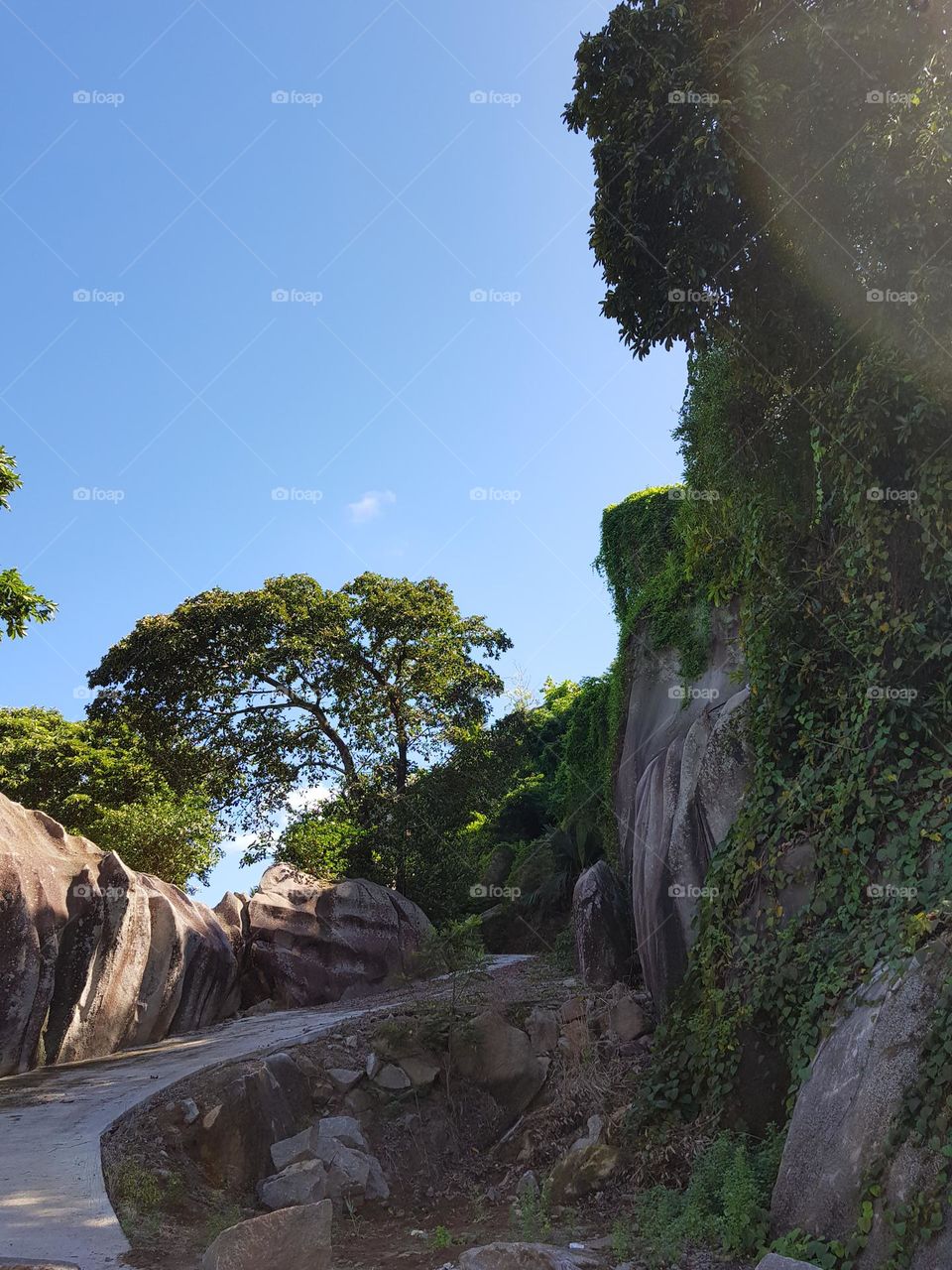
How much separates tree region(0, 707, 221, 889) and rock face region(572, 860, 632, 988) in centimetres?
957

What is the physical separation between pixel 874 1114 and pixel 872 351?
641 centimetres

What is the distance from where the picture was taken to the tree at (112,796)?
18938 millimetres

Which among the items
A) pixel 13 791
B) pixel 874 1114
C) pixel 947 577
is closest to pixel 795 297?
pixel 947 577

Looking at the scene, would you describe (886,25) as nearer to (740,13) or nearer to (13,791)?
(740,13)

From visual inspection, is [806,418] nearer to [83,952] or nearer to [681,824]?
[681,824]

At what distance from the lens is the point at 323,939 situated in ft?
58.7

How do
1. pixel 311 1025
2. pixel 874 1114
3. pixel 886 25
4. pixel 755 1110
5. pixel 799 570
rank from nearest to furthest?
pixel 874 1114
pixel 755 1110
pixel 886 25
pixel 799 570
pixel 311 1025

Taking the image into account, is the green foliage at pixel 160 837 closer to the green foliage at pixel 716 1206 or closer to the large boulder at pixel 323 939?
the large boulder at pixel 323 939

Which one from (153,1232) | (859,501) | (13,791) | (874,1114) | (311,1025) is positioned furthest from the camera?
(13,791)

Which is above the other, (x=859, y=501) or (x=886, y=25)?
(x=886, y=25)

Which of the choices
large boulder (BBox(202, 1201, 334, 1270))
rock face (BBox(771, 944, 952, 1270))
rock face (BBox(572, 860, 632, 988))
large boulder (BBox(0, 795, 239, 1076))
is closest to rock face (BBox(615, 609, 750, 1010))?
rock face (BBox(572, 860, 632, 988))

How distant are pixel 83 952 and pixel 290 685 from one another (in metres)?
10.9

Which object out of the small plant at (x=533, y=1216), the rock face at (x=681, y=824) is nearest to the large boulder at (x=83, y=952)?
the small plant at (x=533, y=1216)

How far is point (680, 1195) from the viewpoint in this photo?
21.9 ft
